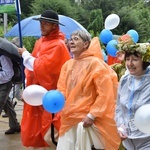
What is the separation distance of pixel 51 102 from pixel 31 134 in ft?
4.16

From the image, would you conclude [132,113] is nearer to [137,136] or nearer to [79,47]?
[137,136]

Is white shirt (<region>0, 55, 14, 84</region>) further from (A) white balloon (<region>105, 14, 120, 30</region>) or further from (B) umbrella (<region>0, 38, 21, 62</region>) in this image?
(A) white balloon (<region>105, 14, 120, 30</region>)

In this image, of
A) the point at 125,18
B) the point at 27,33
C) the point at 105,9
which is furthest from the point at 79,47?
the point at 105,9

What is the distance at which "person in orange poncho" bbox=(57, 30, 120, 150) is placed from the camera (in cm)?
376

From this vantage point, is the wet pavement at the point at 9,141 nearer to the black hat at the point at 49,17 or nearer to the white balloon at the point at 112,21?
the black hat at the point at 49,17

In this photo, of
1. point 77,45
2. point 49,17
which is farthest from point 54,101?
point 49,17

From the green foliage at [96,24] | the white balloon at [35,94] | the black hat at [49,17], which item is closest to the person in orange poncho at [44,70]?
the black hat at [49,17]

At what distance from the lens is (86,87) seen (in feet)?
12.5

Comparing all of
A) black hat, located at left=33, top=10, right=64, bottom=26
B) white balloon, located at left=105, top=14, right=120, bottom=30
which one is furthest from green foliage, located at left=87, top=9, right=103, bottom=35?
black hat, located at left=33, top=10, right=64, bottom=26

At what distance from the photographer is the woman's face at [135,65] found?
316 centimetres

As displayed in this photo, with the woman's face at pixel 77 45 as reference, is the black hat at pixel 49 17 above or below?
above

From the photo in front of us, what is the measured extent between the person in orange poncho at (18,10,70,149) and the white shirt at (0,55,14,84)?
67 cm

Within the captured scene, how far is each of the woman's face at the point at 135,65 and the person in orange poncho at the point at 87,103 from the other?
596 millimetres

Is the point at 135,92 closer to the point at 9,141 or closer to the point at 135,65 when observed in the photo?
the point at 135,65
